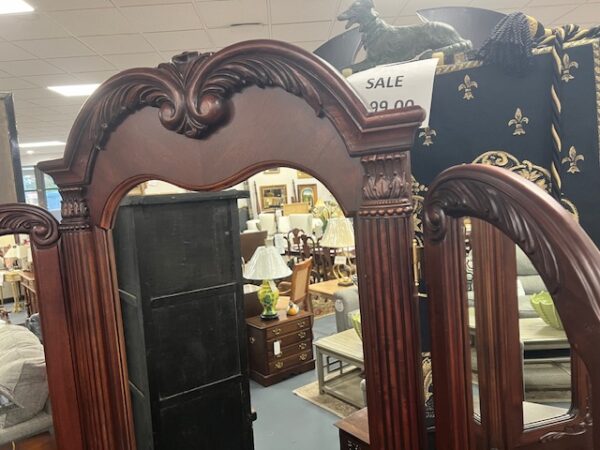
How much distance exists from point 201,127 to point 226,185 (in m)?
0.08

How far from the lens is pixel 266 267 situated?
9.24 feet

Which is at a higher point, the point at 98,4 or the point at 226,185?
the point at 98,4

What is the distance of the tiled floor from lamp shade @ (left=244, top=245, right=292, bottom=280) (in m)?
0.76

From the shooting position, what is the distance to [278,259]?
2.85m

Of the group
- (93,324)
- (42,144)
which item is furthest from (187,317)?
(42,144)

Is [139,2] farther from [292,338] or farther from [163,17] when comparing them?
[292,338]

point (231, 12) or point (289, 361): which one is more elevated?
point (231, 12)

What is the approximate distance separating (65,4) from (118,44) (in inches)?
30.6

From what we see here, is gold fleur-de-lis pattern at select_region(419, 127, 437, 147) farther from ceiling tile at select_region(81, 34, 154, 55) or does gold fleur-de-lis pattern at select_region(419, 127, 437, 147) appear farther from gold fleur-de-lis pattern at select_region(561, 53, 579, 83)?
ceiling tile at select_region(81, 34, 154, 55)

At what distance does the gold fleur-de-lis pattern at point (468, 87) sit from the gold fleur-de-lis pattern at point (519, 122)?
0.25 ft

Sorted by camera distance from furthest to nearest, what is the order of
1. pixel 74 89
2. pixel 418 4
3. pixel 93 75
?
1. pixel 74 89
2. pixel 93 75
3. pixel 418 4

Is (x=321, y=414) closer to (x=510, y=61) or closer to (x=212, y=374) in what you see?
(x=212, y=374)

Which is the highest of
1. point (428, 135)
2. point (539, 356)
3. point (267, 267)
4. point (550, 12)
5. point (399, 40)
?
point (550, 12)

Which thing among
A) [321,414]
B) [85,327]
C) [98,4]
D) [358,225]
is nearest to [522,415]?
[358,225]
